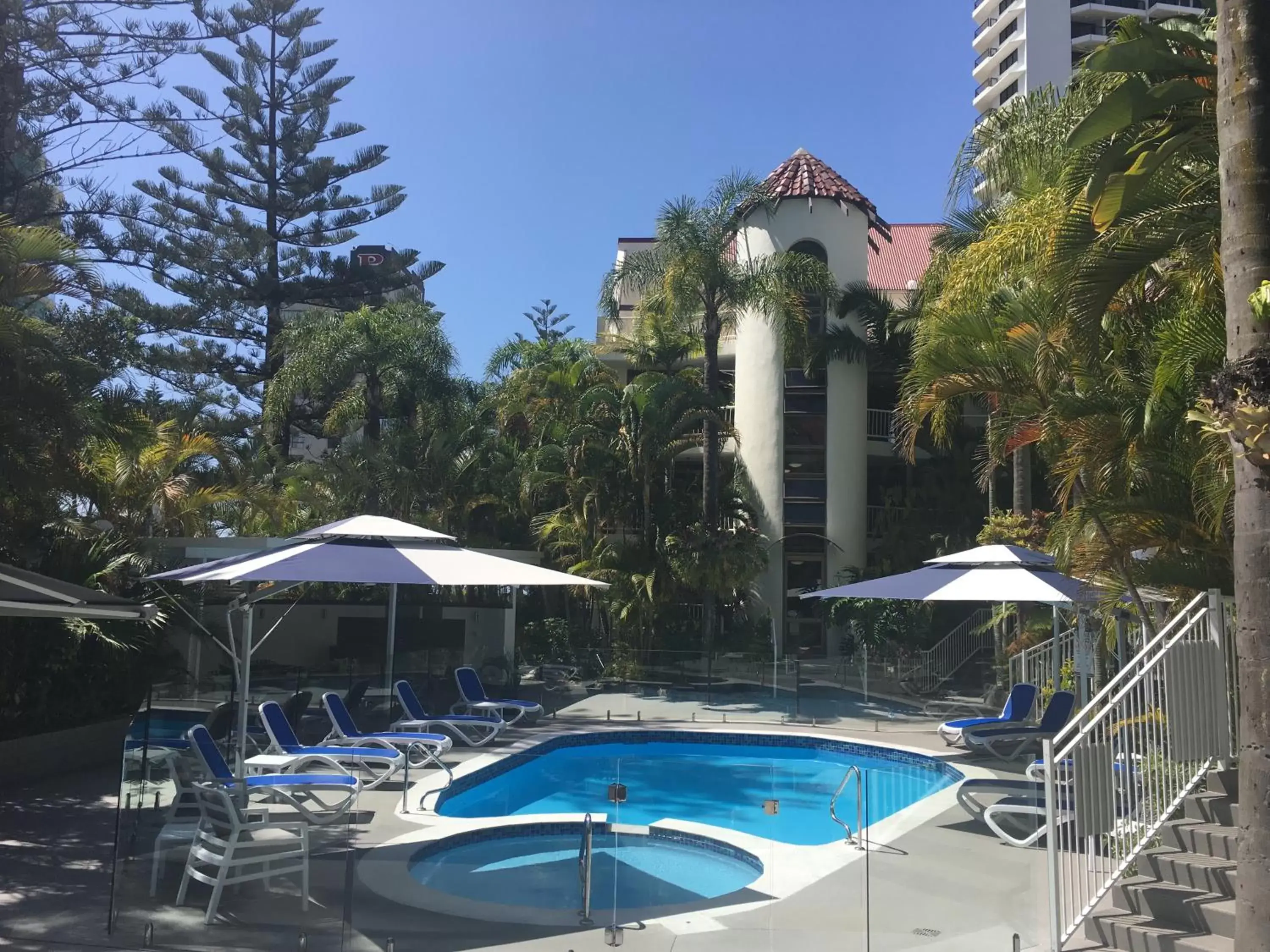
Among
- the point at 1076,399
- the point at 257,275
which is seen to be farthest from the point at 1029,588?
the point at 257,275

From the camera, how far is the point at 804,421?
2578 cm

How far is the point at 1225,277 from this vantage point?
480 centimetres

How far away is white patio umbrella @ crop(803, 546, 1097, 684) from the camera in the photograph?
38.3ft

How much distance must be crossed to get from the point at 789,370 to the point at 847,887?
20623 mm

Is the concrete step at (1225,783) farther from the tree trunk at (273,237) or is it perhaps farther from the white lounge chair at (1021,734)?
the tree trunk at (273,237)

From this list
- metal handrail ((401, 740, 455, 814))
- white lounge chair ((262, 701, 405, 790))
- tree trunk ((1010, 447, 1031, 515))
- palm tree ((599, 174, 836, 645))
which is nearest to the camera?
metal handrail ((401, 740, 455, 814))

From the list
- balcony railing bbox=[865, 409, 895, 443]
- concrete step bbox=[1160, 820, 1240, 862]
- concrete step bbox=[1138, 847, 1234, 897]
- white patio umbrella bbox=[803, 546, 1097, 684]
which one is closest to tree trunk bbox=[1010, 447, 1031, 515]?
white patio umbrella bbox=[803, 546, 1097, 684]

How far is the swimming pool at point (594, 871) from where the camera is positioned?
19.9ft

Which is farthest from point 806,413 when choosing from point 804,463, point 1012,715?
point 1012,715

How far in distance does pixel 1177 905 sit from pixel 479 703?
1050cm

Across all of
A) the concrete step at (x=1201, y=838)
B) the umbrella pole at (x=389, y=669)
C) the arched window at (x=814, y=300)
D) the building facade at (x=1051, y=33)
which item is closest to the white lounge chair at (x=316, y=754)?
the umbrella pole at (x=389, y=669)

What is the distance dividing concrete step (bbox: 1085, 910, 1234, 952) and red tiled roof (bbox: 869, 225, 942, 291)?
1058 inches

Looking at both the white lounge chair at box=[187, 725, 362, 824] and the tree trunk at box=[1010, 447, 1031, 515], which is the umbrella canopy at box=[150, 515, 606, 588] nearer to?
the white lounge chair at box=[187, 725, 362, 824]

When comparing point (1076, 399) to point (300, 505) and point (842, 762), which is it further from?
point (300, 505)
